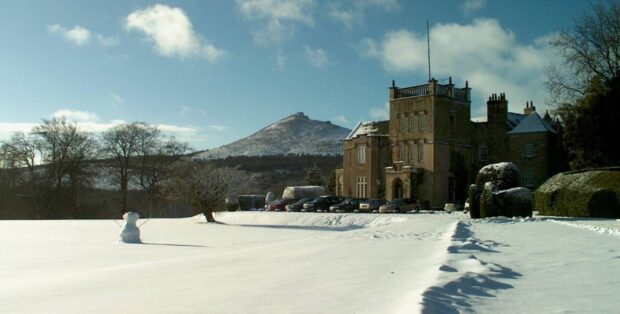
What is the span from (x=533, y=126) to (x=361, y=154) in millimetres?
15092

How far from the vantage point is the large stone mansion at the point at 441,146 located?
47031 millimetres

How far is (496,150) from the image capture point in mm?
50125

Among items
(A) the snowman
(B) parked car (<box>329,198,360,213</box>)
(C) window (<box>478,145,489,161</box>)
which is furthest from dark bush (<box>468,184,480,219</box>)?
(C) window (<box>478,145,489,161</box>)

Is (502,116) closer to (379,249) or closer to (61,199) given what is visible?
(379,249)

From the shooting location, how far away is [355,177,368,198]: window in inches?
2061

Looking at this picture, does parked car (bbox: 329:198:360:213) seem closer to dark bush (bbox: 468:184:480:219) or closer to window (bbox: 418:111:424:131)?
window (bbox: 418:111:424:131)

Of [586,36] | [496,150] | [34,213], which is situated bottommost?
[34,213]

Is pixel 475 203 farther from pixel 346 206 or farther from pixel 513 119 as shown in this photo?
pixel 513 119

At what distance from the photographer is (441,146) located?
1900 inches

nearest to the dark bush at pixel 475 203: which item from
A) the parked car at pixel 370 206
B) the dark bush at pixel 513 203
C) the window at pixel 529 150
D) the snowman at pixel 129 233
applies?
the dark bush at pixel 513 203

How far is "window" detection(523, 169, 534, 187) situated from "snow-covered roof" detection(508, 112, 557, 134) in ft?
10.9

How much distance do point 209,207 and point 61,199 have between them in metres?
24.6

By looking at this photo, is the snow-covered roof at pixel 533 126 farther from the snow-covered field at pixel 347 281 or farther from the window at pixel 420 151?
the snow-covered field at pixel 347 281

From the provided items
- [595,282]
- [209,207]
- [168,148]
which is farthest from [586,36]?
[168,148]
